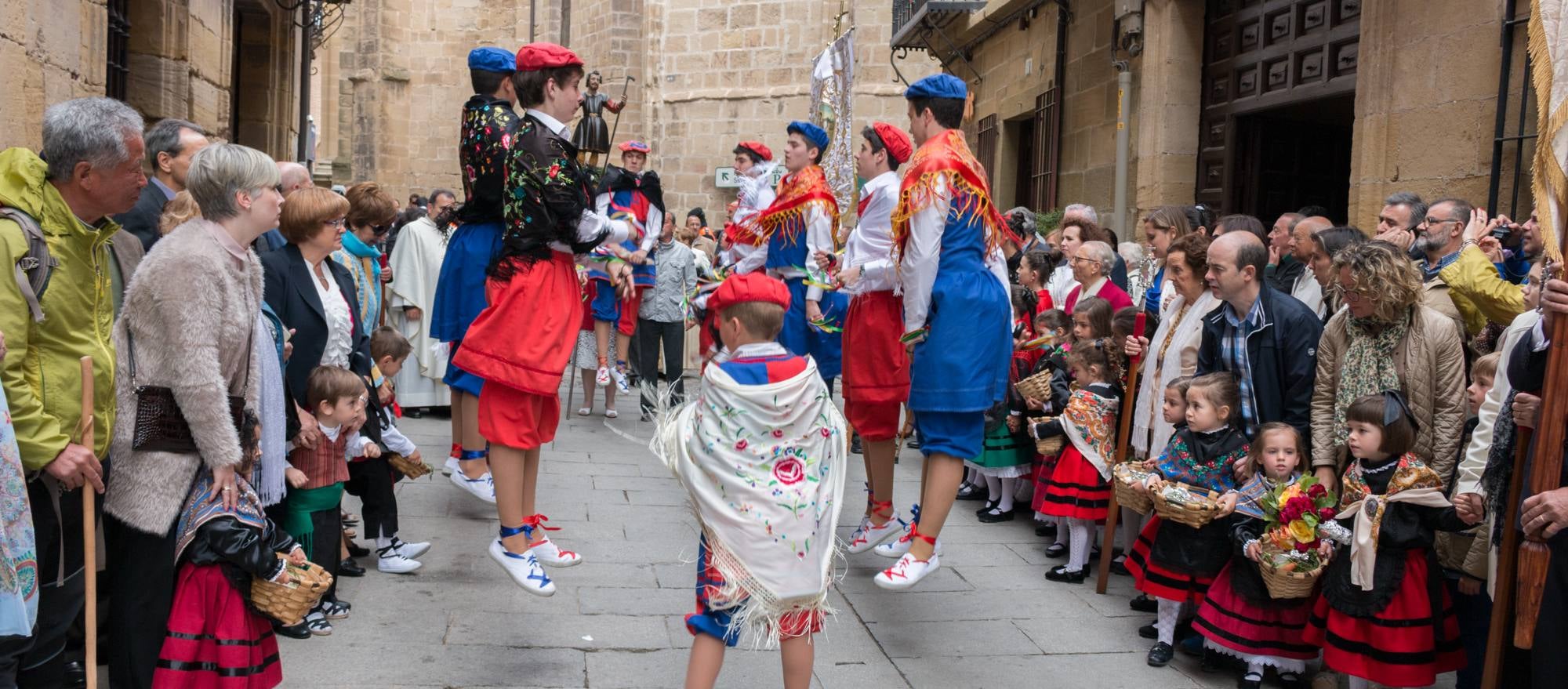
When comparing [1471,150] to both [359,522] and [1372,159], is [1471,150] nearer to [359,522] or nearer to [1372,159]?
[1372,159]

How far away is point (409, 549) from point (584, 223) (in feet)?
6.08

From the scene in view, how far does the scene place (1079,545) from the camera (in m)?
5.90

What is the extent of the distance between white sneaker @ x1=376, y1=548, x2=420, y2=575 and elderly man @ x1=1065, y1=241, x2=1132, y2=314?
3.77 meters

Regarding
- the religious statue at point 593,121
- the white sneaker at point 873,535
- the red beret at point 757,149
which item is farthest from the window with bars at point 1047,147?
the white sneaker at point 873,535

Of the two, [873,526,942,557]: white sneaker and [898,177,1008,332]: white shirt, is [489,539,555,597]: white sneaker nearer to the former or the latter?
[873,526,942,557]: white sneaker

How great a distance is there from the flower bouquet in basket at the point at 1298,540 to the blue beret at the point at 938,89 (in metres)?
1.96

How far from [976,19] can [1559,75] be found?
11945 mm

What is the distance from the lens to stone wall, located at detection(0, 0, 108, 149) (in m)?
6.18

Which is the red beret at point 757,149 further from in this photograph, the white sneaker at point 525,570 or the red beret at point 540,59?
the white sneaker at point 525,570

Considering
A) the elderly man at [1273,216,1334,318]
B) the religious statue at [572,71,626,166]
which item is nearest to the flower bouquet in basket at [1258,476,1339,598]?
the elderly man at [1273,216,1334,318]

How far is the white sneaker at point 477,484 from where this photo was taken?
6078mm

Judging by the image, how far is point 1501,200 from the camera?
6.33 metres

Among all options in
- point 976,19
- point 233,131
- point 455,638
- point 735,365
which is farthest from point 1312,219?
point 233,131

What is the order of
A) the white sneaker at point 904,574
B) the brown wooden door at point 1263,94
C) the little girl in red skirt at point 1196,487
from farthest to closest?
the brown wooden door at point 1263,94 < the little girl in red skirt at point 1196,487 < the white sneaker at point 904,574
